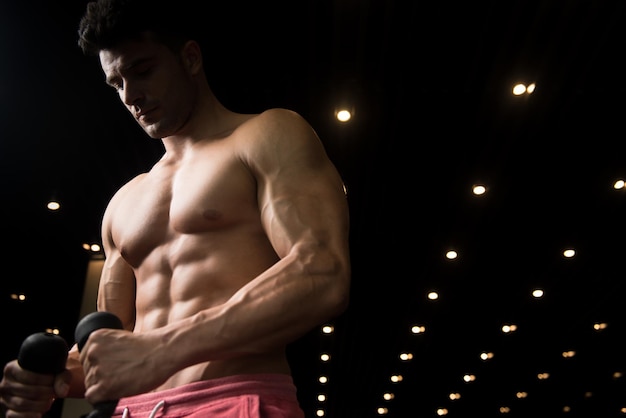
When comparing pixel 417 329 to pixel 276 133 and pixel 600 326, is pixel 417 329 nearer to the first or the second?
pixel 600 326

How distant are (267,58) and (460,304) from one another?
19.2ft

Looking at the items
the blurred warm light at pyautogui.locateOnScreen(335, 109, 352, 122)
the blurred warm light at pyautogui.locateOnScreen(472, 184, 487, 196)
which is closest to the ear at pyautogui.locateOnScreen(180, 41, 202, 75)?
the blurred warm light at pyautogui.locateOnScreen(335, 109, 352, 122)

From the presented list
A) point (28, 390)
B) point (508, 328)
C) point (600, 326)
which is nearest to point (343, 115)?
point (28, 390)

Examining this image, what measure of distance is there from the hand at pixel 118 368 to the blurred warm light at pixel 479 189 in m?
6.00

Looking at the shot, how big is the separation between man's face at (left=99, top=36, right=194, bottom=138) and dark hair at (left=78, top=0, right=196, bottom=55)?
17mm

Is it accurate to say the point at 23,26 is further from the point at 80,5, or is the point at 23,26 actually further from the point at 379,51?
the point at 379,51

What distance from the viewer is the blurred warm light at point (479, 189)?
674 cm

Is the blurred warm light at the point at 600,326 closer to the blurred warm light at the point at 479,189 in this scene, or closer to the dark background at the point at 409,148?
the dark background at the point at 409,148

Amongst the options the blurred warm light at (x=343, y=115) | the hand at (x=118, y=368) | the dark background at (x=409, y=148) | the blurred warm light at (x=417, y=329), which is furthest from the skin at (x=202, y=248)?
the blurred warm light at (x=417, y=329)

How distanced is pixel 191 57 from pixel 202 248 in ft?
1.47

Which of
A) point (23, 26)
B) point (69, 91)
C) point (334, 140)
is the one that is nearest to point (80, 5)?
point (23, 26)

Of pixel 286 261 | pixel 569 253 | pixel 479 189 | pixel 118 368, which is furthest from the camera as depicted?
pixel 569 253

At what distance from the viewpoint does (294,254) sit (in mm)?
1129

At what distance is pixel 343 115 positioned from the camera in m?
5.54
